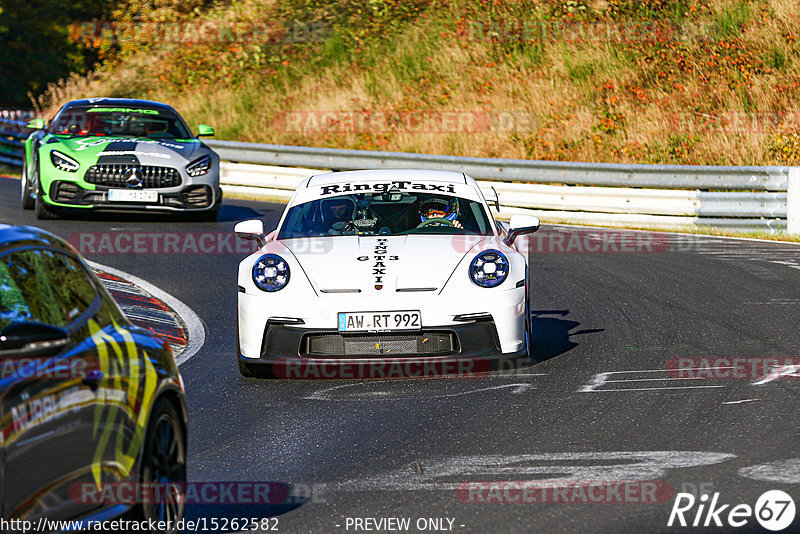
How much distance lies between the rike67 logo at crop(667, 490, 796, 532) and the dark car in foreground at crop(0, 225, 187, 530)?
211cm

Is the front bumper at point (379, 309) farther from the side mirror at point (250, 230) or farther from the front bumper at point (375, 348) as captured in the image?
the side mirror at point (250, 230)

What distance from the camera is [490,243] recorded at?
9.16 metres

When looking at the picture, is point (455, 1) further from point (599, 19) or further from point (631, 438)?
point (631, 438)

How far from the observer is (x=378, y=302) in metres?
8.39

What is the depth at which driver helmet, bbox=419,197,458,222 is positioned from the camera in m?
9.66

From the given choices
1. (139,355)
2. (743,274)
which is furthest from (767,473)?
(743,274)

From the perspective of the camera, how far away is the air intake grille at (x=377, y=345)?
330 inches

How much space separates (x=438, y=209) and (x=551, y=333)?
1536 mm

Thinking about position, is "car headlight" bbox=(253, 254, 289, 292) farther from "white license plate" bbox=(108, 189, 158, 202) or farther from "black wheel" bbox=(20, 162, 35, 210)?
"black wheel" bbox=(20, 162, 35, 210)

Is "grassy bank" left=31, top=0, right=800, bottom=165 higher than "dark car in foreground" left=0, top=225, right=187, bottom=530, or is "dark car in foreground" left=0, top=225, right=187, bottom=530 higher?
"grassy bank" left=31, top=0, right=800, bottom=165
